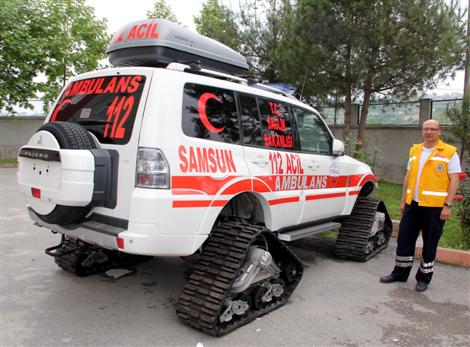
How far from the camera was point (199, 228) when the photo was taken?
3.36 metres

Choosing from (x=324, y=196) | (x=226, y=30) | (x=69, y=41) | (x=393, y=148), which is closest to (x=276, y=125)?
(x=324, y=196)

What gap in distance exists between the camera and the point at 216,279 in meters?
3.42

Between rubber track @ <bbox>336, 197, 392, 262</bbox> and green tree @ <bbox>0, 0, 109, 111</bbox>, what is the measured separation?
13806 mm

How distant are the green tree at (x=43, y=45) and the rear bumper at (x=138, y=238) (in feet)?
46.0

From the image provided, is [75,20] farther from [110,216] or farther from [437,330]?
[437,330]

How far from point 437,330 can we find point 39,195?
3.61m

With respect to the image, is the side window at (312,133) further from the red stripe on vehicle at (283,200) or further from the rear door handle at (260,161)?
the rear door handle at (260,161)

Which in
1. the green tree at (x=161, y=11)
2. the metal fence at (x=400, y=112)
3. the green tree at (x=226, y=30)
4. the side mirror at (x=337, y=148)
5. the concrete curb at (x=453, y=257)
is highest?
the green tree at (x=161, y=11)

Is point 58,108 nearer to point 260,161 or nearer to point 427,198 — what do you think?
point 260,161

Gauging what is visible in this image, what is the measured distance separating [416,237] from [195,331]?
2.78 metres

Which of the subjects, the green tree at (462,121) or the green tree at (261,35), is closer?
the green tree at (462,121)

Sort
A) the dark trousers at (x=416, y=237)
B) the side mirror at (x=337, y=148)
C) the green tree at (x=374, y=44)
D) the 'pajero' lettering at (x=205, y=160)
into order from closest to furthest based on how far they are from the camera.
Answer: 1. the 'pajero' lettering at (x=205, y=160)
2. the dark trousers at (x=416, y=237)
3. the side mirror at (x=337, y=148)
4. the green tree at (x=374, y=44)

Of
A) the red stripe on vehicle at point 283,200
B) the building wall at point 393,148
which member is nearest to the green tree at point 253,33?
the building wall at point 393,148

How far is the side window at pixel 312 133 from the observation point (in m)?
4.84
